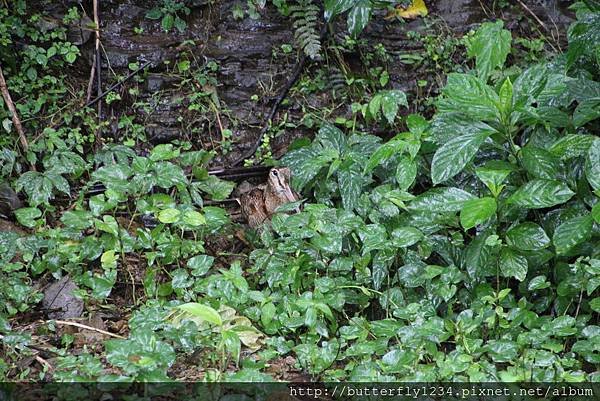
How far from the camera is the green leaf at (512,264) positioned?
3199 mm

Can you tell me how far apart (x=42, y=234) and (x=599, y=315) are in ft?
9.50

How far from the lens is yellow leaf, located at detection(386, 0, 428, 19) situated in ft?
17.0

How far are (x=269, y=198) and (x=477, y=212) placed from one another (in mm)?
1427

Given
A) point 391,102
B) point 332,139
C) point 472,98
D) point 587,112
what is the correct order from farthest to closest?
point 391,102 → point 332,139 → point 587,112 → point 472,98

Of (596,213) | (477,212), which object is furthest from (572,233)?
(477,212)

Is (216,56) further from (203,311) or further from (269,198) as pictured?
(203,311)

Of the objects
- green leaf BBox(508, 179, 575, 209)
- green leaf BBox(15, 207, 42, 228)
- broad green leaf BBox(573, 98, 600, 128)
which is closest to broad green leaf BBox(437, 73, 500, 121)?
green leaf BBox(508, 179, 575, 209)

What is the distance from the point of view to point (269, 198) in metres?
4.14

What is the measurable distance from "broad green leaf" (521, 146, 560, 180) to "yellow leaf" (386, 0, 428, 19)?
2259mm

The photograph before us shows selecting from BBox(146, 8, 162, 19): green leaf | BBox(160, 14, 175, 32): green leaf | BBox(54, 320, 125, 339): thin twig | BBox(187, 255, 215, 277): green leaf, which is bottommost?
BBox(54, 320, 125, 339): thin twig

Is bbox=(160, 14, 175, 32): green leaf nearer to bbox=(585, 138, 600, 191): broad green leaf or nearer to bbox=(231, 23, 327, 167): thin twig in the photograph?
bbox=(231, 23, 327, 167): thin twig

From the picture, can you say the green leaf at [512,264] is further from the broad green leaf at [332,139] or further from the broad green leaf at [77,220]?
the broad green leaf at [77,220]

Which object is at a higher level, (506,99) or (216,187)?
(506,99)

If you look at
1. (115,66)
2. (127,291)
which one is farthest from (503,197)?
(115,66)
